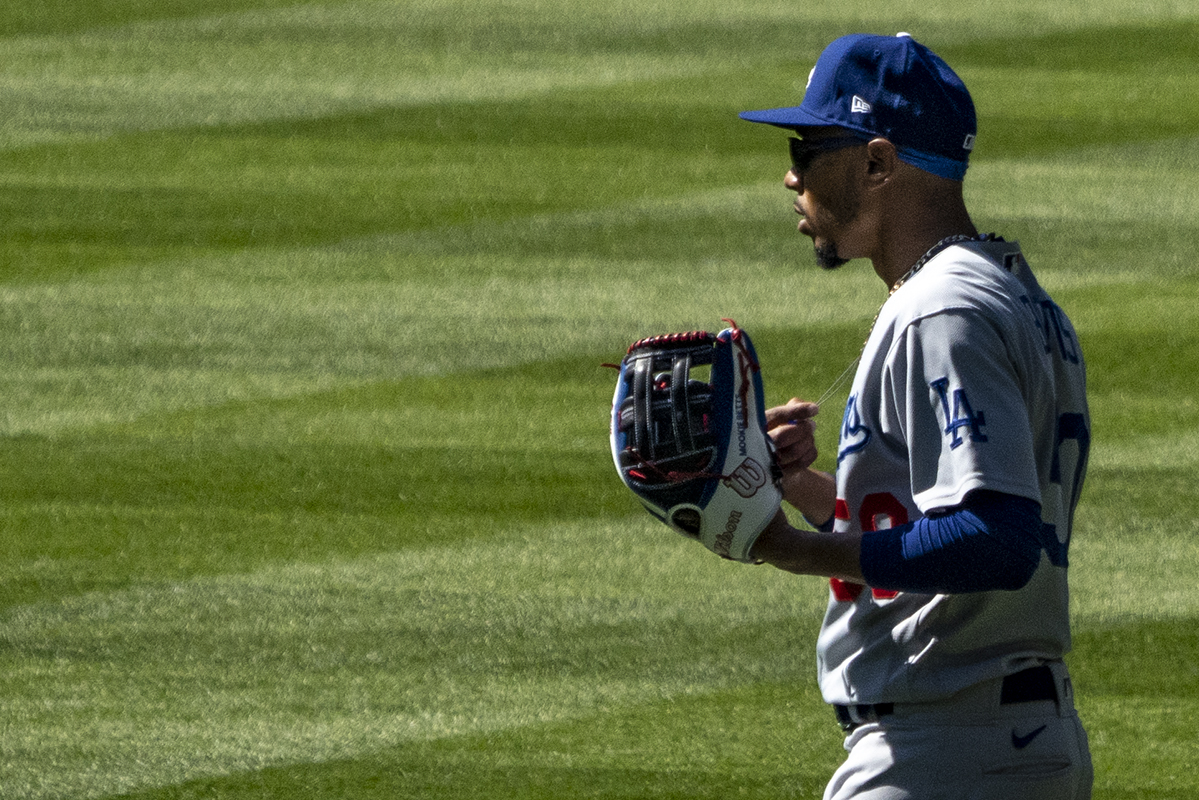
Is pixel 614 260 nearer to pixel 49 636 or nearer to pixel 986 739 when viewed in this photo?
pixel 49 636

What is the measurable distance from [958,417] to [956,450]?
4 centimetres

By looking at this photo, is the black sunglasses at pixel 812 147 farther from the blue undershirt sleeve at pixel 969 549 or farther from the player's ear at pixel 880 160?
the blue undershirt sleeve at pixel 969 549

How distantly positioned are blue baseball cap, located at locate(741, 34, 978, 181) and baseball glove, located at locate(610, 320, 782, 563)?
37 cm

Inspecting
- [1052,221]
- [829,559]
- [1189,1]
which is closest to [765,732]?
[829,559]

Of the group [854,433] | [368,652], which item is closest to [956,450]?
[854,433]

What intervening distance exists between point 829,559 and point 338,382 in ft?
18.3

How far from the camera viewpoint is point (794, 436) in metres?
2.97

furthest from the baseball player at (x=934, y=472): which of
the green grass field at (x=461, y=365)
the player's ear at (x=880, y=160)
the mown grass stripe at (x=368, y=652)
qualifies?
the mown grass stripe at (x=368, y=652)

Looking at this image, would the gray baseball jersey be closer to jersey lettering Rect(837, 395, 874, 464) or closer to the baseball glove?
jersey lettering Rect(837, 395, 874, 464)

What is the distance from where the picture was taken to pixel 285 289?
8969 mm

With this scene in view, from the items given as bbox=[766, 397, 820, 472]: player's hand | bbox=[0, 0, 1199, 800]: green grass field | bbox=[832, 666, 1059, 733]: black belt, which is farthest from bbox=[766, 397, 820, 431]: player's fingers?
bbox=[0, 0, 1199, 800]: green grass field

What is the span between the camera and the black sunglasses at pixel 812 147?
8.86 feet

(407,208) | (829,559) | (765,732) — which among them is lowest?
(765,732)

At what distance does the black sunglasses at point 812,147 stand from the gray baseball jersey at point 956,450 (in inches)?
8.9
